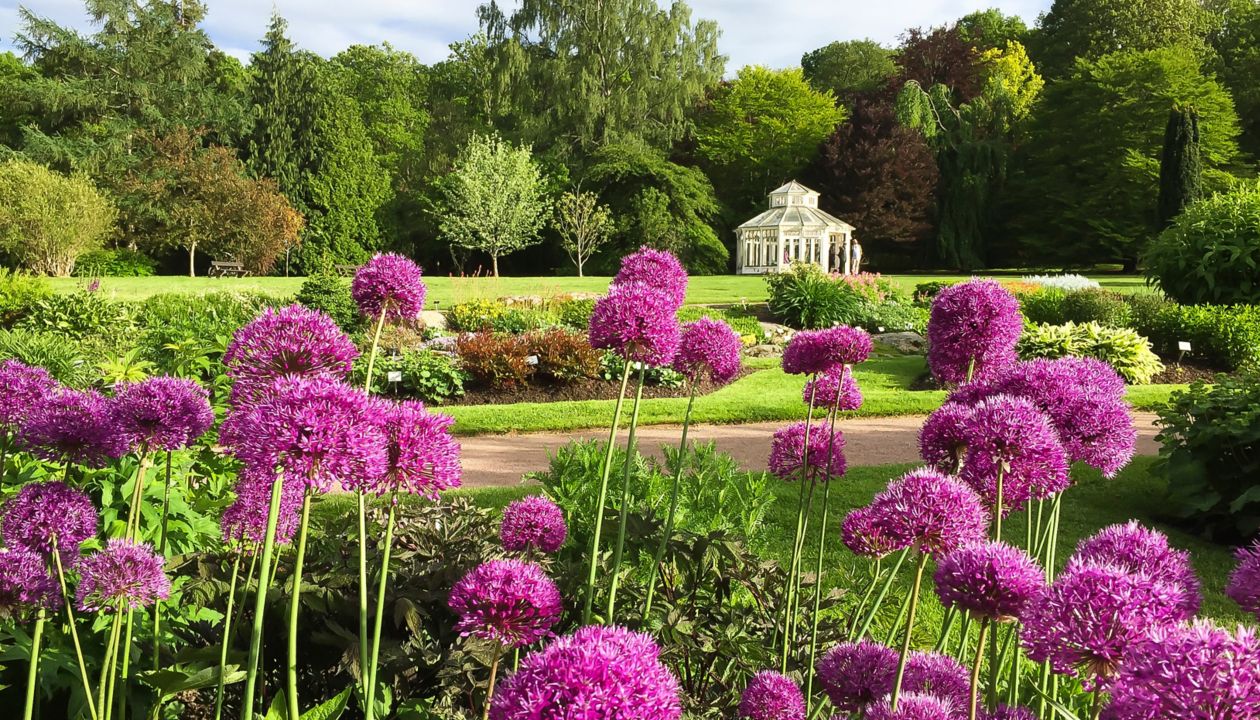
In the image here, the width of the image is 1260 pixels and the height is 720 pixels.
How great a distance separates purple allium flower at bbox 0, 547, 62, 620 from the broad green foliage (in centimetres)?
2621

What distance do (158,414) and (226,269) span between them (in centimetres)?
2864

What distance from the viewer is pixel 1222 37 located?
1561 inches

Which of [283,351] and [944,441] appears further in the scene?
[944,441]

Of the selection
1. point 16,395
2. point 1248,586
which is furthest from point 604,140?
point 1248,586

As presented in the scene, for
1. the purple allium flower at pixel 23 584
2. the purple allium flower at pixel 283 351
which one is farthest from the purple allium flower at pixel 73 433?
the purple allium flower at pixel 283 351

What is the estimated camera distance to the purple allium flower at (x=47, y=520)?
5.11 ft

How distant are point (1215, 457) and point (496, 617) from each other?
555 centimetres

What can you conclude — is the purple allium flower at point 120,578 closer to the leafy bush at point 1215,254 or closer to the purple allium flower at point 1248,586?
the purple allium flower at point 1248,586

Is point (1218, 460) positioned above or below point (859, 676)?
below

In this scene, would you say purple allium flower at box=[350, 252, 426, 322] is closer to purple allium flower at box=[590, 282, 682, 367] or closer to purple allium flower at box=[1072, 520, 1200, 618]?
purple allium flower at box=[590, 282, 682, 367]

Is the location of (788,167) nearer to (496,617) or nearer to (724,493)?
(724,493)

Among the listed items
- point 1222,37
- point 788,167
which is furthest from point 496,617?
point 1222,37

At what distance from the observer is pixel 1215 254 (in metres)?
12.7

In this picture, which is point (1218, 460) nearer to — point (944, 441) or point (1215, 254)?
point (944, 441)
